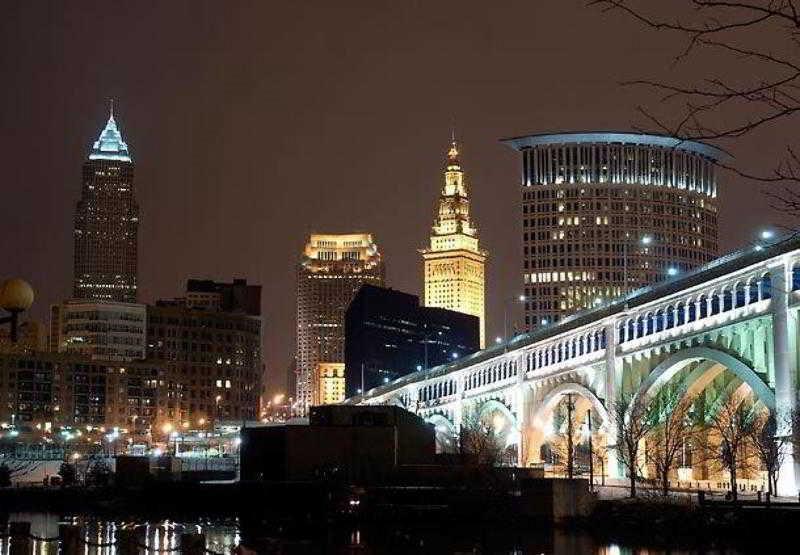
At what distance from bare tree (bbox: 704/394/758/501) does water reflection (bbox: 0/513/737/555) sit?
17.5 m

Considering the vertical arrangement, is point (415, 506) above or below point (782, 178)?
below

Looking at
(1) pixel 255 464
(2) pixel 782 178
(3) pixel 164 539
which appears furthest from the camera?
(1) pixel 255 464

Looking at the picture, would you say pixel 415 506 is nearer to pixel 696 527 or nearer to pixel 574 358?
pixel 696 527

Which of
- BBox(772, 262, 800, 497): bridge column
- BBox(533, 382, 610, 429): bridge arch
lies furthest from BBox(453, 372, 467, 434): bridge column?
BBox(772, 262, 800, 497): bridge column

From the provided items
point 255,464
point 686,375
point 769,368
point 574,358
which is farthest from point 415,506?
point 574,358

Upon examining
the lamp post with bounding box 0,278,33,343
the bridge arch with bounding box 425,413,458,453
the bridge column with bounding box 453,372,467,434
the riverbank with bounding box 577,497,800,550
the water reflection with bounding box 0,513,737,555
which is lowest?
the water reflection with bounding box 0,513,737,555

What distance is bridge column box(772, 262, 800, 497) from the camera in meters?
81.4

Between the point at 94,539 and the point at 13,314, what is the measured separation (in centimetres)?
4628

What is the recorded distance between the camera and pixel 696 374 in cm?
10194

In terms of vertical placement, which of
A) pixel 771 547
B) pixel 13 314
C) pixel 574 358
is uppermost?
pixel 574 358

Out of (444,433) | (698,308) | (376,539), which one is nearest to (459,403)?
(444,433)

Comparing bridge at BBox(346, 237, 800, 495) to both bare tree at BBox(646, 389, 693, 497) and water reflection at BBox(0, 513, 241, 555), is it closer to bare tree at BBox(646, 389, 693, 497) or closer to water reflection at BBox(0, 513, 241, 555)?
bare tree at BBox(646, 389, 693, 497)

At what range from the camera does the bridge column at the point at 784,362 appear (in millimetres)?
81438

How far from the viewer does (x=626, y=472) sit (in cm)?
10800
